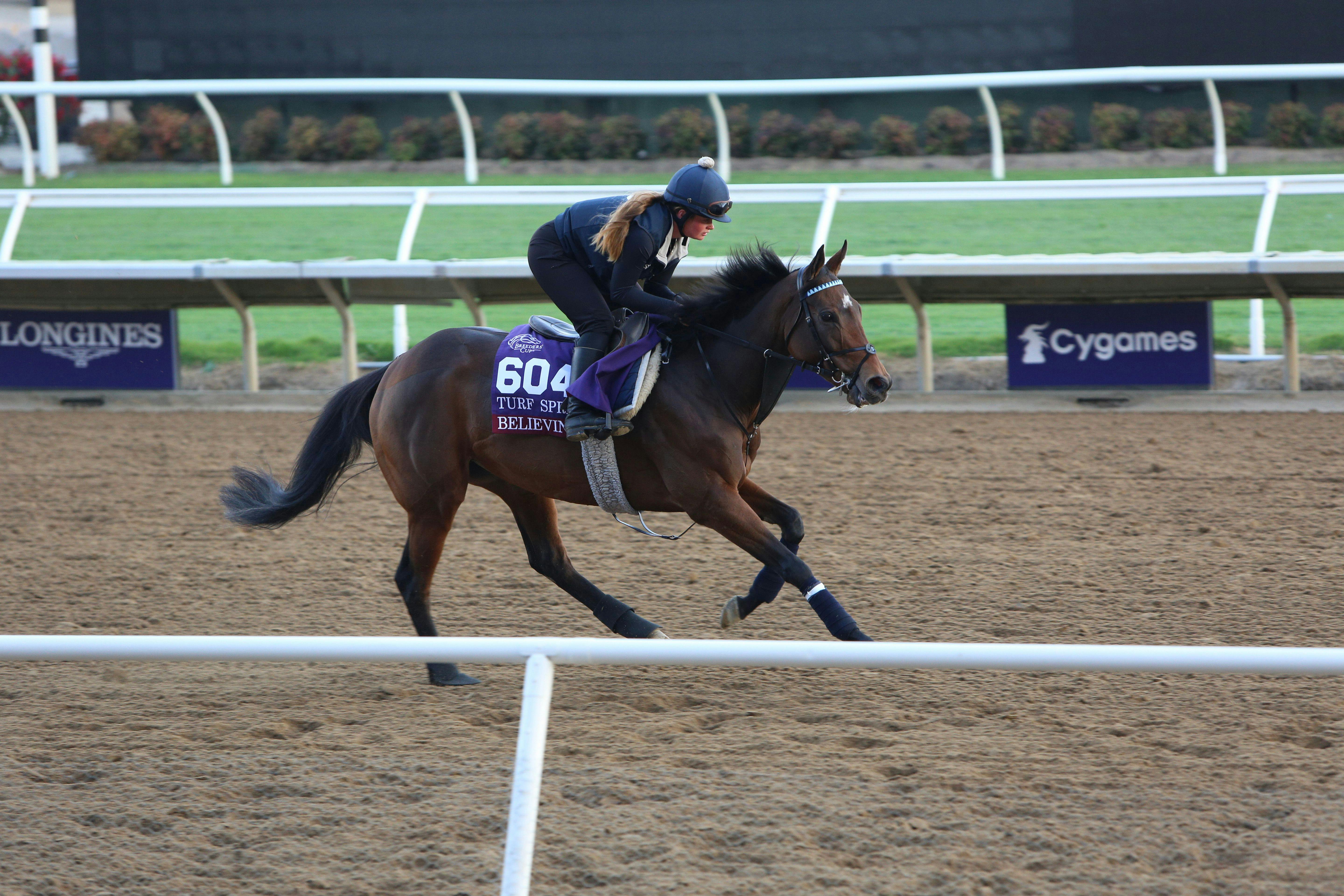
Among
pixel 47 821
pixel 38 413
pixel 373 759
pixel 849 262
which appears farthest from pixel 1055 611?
pixel 38 413

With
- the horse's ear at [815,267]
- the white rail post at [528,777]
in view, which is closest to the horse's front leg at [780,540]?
the horse's ear at [815,267]

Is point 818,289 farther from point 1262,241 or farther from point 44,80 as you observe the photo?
point 44,80

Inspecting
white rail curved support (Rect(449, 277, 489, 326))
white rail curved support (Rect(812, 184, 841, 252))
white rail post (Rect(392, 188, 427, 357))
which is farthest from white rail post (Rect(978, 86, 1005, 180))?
white rail post (Rect(392, 188, 427, 357))

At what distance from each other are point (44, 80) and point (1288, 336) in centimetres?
1229

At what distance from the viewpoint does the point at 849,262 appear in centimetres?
898

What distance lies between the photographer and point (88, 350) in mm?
10211

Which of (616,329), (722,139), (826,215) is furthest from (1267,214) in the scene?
(616,329)

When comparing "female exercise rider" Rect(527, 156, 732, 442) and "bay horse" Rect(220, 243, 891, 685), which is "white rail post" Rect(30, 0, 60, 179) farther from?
"female exercise rider" Rect(527, 156, 732, 442)

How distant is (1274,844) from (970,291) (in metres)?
7.00

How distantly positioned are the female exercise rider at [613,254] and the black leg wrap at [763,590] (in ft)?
2.44

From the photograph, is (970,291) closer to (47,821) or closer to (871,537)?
(871,537)

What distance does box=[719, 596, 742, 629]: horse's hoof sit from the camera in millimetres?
4418

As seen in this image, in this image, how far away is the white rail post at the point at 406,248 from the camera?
9.78 metres

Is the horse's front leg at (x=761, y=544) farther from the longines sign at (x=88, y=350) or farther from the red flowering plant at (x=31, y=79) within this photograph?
the red flowering plant at (x=31, y=79)
